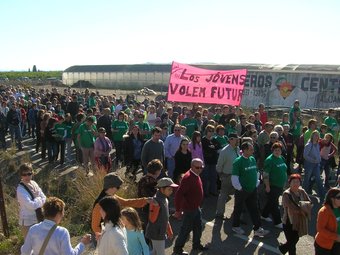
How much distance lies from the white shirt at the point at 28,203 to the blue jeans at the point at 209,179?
445 centimetres

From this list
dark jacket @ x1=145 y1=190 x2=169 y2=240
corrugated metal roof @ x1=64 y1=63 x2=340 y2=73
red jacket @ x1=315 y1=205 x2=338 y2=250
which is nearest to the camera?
red jacket @ x1=315 y1=205 x2=338 y2=250

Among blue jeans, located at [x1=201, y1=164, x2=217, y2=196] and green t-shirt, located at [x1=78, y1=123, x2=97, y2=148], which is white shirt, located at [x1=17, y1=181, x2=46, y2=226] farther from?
green t-shirt, located at [x1=78, y1=123, x2=97, y2=148]

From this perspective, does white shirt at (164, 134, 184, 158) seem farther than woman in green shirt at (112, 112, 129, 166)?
No

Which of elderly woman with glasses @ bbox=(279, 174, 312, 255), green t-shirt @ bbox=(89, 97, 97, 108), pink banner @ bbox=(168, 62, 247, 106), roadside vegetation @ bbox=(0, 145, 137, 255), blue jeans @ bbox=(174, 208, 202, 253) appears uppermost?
pink banner @ bbox=(168, 62, 247, 106)

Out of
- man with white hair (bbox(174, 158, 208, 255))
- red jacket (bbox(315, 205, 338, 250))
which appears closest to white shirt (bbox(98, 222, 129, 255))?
man with white hair (bbox(174, 158, 208, 255))

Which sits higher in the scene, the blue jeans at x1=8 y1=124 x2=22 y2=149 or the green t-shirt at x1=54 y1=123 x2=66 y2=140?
the green t-shirt at x1=54 y1=123 x2=66 y2=140

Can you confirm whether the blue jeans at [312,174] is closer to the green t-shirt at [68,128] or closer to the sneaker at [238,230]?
the sneaker at [238,230]

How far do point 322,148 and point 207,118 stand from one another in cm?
380

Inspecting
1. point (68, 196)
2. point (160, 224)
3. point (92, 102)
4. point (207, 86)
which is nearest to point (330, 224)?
point (160, 224)

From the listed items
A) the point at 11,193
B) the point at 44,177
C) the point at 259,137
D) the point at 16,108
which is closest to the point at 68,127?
the point at 44,177

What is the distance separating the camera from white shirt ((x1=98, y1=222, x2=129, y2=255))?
4043mm

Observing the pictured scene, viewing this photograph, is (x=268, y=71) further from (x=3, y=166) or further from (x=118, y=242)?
(x=118, y=242)

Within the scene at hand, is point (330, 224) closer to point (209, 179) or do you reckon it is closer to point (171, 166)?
point (209, 179)

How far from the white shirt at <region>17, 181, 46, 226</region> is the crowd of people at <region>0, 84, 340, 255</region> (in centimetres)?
1
